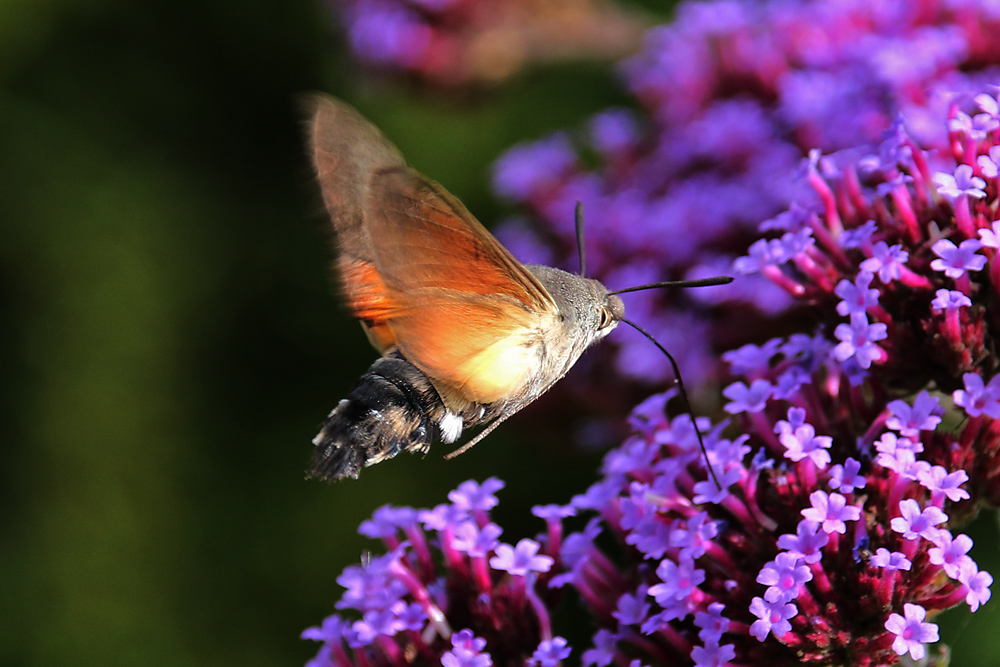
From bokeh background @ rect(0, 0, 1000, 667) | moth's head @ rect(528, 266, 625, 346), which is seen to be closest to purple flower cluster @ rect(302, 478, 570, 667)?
moth's head @ rect(528, 266, 625, 346)

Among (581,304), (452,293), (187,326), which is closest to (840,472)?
(581,304)

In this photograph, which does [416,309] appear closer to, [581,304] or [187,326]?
[581,304]

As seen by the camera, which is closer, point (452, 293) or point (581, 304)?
point (452, 293)

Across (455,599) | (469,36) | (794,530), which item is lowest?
(455,599)

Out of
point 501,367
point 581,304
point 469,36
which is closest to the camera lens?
point 501,367

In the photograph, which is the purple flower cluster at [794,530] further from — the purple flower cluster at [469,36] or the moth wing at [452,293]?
the purple flower cluster at [469,36]

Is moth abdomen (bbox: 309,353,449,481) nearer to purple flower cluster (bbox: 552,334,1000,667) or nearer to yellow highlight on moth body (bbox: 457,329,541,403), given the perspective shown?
yellow highlight on moth body (bbox: 457,329,541,403)

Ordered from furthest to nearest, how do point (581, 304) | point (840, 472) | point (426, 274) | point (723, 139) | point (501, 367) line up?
point (723, 139)
point (581, 304)
point (501, 367)
point (426, 274)
point (840, 472)
